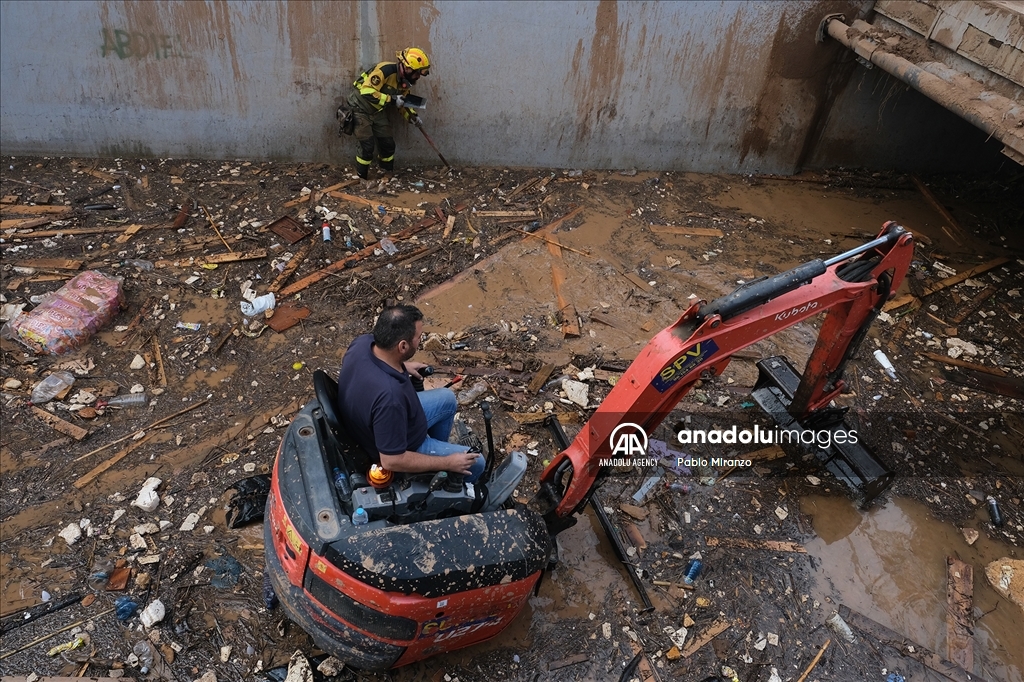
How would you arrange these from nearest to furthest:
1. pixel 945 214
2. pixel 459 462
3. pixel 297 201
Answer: pixel 459 462 < pixel 297 201 < pixel 945 214

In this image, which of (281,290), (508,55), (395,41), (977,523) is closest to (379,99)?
(395,41)

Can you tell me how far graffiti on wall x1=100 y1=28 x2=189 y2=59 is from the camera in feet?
25.8

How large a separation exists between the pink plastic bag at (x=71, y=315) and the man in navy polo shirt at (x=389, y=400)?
397 centimetres

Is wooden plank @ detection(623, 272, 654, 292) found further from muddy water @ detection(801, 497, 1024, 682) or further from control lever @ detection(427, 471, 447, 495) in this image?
control lever @ detection(427, 471, 447, 495)

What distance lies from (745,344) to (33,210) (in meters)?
8.21

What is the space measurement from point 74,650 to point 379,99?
21.2 feet

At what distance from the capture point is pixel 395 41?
27.0ft

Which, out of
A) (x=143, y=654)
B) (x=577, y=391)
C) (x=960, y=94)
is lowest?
(x=143, y=654)

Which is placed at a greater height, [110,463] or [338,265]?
[338,265]

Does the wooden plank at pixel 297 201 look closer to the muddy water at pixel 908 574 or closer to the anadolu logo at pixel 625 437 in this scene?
the anadolu logo at pixel 625 437

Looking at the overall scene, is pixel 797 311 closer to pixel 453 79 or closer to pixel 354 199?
pixel 354 199

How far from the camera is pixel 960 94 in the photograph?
22.1ft


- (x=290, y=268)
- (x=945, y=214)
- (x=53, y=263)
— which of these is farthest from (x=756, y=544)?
(x=53, y=263)

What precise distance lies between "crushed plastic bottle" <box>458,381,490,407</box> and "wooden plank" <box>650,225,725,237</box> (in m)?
3.67
